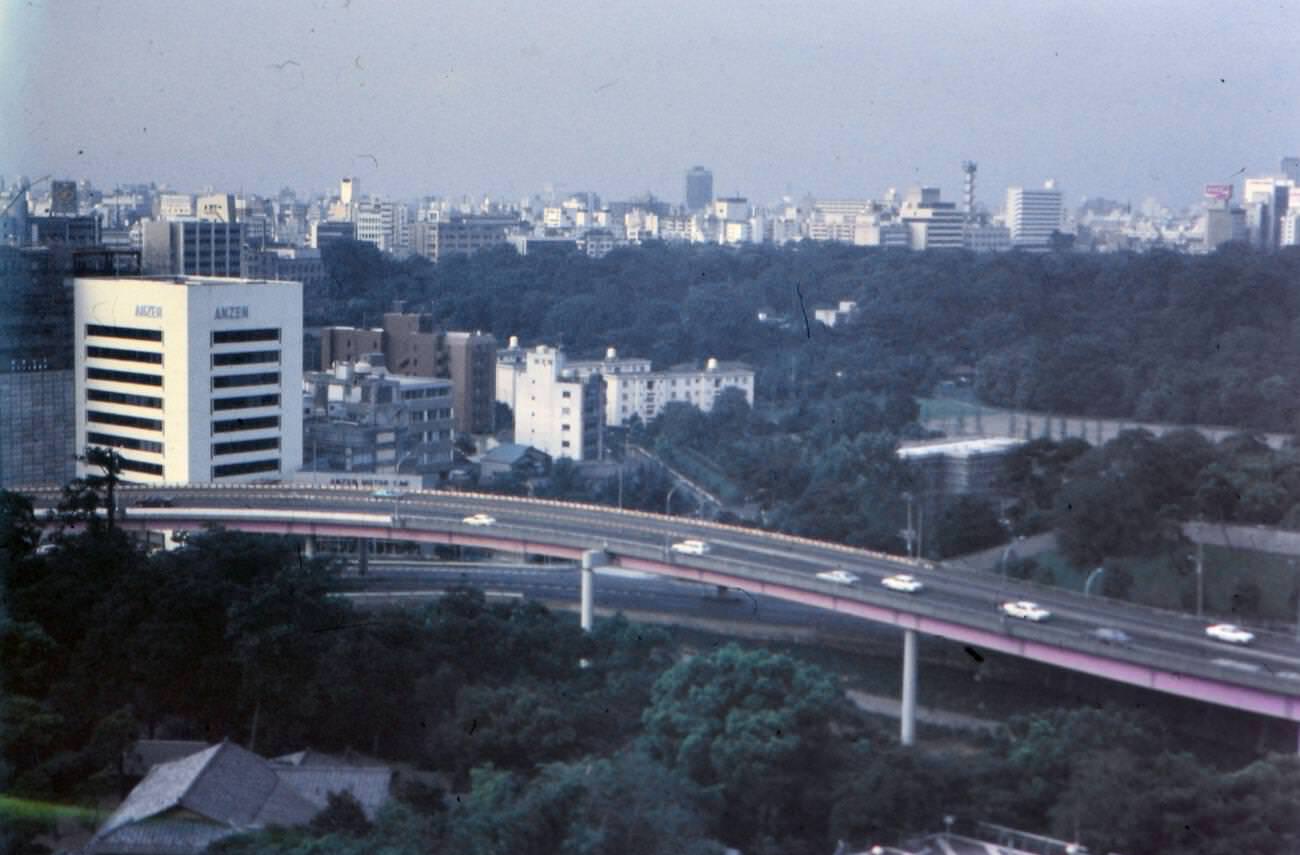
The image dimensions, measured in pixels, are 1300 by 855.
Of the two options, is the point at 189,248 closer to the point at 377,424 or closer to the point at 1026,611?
the point at 377,424

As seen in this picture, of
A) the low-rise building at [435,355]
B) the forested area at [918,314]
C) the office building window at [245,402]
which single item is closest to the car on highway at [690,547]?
the office building window at [245,402]

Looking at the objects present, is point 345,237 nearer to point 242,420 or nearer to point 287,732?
point 242,420

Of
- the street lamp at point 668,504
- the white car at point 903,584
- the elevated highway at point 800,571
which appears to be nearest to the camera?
the elevated highway at point 800,571

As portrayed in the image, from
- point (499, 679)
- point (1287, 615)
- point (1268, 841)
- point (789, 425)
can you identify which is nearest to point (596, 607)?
point (499, 679)

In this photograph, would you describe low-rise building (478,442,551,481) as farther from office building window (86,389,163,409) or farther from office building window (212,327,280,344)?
office building window (86,389,163,409)

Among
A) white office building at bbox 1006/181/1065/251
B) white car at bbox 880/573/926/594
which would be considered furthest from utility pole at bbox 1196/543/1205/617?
white office building at bbox 1006/181/1065/251

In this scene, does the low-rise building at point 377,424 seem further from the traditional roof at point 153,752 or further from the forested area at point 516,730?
the traditional roof at point 153,752

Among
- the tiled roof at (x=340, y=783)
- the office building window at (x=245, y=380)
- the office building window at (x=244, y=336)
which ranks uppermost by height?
the office building window at (x=244, y=336)
